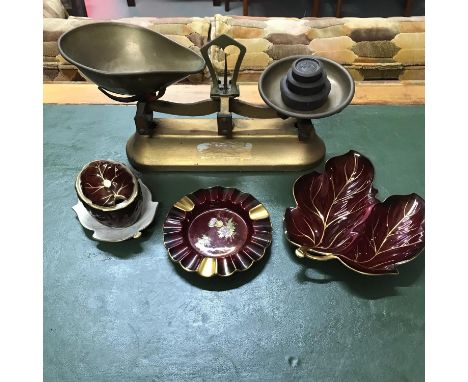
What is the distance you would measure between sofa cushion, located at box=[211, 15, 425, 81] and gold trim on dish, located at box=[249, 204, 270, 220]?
0.66 metres

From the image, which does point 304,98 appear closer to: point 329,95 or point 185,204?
point 329,95

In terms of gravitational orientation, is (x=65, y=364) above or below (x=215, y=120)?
below

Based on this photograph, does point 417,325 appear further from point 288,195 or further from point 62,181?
point 62,181

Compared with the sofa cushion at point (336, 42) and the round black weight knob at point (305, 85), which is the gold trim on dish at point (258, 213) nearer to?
the round black weight knob at point (305, 85)

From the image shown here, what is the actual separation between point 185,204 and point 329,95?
40 cm

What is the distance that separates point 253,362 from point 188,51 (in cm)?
66

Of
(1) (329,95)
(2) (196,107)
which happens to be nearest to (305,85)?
(1) (329,95)

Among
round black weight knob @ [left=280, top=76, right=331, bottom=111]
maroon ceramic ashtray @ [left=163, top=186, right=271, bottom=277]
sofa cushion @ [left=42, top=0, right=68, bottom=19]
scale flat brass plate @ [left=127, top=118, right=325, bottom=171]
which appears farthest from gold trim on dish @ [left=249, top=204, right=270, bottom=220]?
sofa cushion @ [left=42, top=0, right=68, bottom=19]

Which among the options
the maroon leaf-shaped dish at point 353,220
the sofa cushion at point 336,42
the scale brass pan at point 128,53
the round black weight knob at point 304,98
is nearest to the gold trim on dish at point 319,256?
the maroon leaf-shaped dish at point 353,220

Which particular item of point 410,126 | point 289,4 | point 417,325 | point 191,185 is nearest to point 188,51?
point 191,185

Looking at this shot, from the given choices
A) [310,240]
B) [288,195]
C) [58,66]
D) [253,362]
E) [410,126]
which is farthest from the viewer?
[58,66]

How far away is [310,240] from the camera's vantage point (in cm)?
102

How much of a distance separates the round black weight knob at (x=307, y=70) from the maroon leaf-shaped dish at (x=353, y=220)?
0.78ft

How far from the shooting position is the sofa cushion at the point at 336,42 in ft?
5.12
